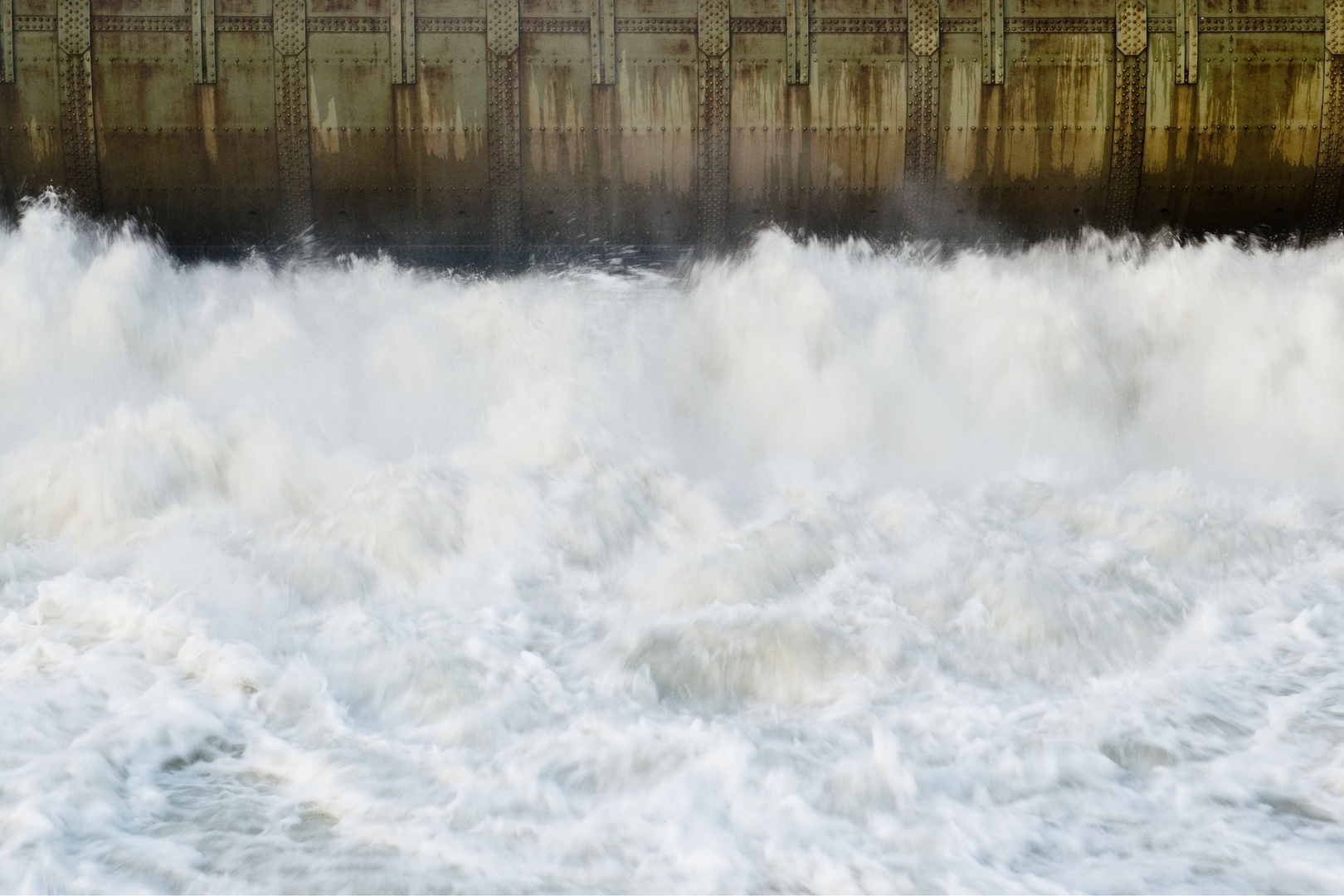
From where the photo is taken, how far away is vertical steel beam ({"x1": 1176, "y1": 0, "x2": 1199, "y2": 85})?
8609 millimetres

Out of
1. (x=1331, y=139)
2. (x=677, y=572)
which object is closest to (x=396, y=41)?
(x=677, y=572)

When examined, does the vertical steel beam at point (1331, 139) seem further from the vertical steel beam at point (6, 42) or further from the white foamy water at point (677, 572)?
the vertical steel beam at point (6, 42)

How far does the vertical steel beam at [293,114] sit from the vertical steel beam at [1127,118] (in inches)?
277

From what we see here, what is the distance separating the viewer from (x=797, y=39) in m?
8.52

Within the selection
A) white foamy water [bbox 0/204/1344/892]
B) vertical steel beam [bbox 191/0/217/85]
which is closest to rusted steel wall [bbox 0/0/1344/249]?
vertical steel beam [bbox 191/0/217/85]

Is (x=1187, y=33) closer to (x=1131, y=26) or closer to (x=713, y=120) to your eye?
(x=1131, y=26)

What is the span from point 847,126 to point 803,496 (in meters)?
4.00

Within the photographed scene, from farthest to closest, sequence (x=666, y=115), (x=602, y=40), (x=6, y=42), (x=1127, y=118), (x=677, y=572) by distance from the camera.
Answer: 1. (x=1127, y=118)
2. (x=666, y=115)
3. (x=602, y=40)
4. (x=6, y=42)
5. (x=677, y=572)

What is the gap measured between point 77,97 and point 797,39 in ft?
20.2

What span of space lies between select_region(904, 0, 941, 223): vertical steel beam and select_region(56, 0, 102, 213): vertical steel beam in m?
7.01

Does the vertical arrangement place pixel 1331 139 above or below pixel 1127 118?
below

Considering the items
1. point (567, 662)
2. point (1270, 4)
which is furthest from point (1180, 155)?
point (567, 662)

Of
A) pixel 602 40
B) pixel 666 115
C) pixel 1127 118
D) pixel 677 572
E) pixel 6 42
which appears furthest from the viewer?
pixel 1127 118

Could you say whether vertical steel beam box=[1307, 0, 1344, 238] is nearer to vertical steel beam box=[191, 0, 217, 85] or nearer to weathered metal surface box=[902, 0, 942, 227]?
weathered metal surface box=[902, 0, 942, 227]
